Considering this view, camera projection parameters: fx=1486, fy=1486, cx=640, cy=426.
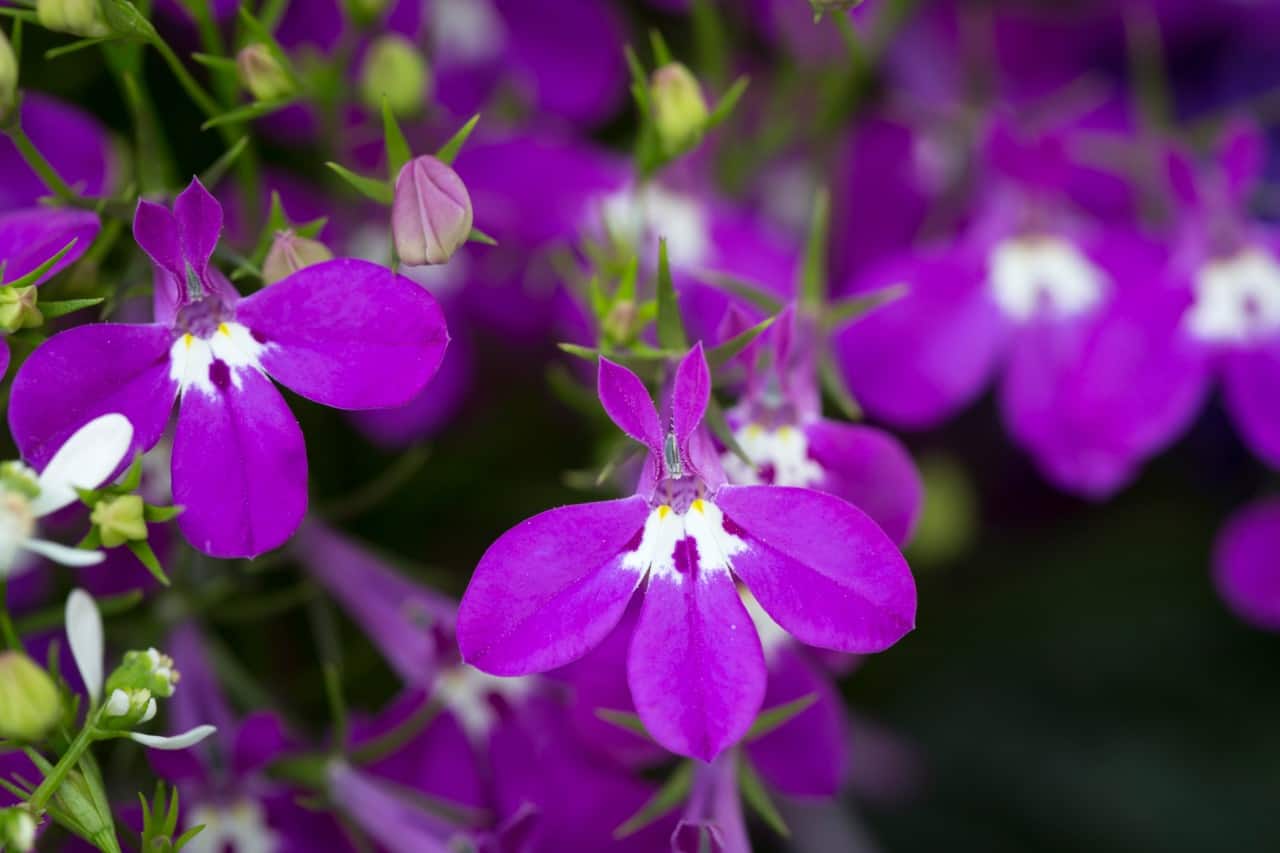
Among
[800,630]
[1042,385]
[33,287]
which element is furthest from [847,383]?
[33,287]

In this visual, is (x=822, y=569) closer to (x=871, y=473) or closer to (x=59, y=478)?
(x=871, y=473)

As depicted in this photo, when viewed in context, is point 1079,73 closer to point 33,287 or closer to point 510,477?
point 510,477

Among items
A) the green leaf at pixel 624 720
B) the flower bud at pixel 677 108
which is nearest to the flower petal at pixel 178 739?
the green leaf at pixel 624 720

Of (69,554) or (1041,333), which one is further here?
(1041,333)

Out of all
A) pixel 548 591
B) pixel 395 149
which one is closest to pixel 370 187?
pixel 395 149

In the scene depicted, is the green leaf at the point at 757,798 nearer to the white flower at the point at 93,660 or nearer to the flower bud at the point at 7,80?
the white flower at the point at 93,660

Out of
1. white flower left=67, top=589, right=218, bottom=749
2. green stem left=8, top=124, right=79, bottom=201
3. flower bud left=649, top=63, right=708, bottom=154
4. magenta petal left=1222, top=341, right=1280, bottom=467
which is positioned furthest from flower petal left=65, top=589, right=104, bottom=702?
magenta petal left=1222, top=341, right=1280, bottom=467
